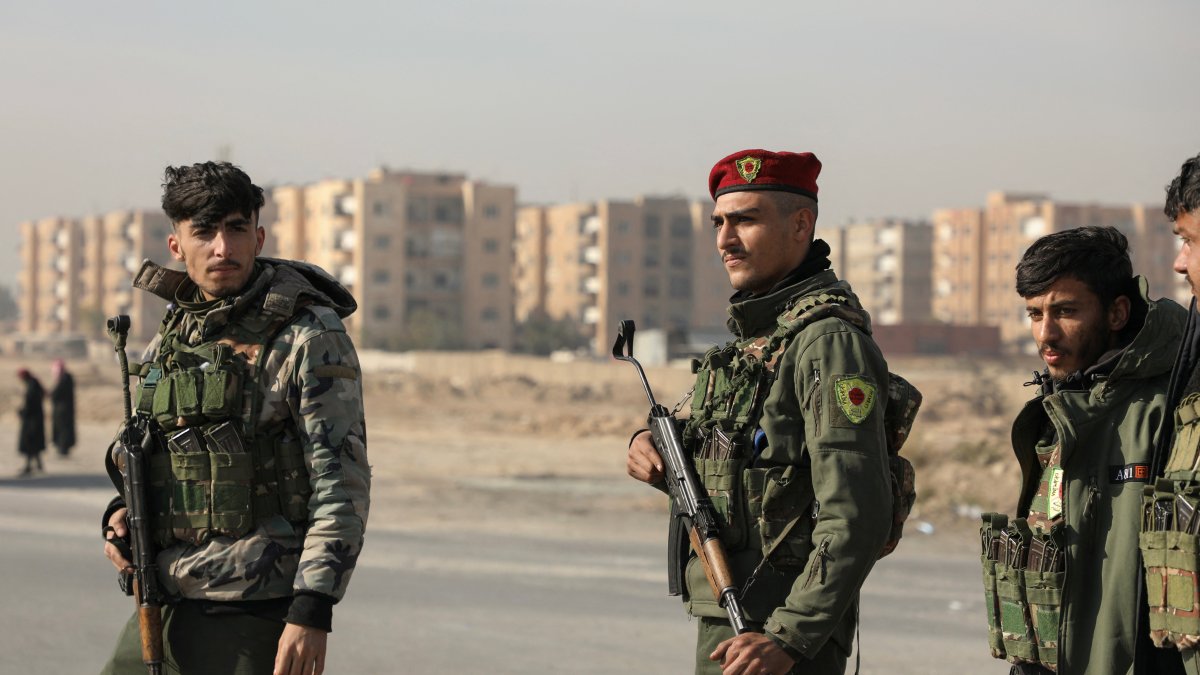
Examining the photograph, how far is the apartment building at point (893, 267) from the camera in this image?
126812 millimetres

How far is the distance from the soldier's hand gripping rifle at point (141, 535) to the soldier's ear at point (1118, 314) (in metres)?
2.47

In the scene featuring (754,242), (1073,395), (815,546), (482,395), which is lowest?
(482,395)

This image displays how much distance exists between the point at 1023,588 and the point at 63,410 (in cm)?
2336

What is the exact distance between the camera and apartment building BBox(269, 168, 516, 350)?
348ft

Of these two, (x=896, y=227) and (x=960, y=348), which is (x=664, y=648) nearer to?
(x=960, y=348)

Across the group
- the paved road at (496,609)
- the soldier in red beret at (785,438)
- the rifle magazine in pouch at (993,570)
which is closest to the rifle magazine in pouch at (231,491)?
the soldier in red beret at (785,438)

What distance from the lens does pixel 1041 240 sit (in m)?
3.71

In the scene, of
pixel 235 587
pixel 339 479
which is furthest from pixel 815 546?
pixel 235 587

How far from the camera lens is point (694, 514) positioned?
3625 millimetres

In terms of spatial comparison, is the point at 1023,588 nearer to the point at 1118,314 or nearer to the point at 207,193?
the point at 1118,314

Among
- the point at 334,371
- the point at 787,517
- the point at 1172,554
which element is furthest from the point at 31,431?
the point at 1172,554

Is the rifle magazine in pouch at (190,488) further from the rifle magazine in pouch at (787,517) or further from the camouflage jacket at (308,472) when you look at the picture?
the rifle magazine in pouch at (787,517)

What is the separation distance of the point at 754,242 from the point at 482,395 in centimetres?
5167

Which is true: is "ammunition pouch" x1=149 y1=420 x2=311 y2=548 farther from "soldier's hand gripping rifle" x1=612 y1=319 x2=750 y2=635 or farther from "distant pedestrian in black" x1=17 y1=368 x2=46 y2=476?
"distant pedestrian in black" x1=17 y1=368 x2=46 y2=476
